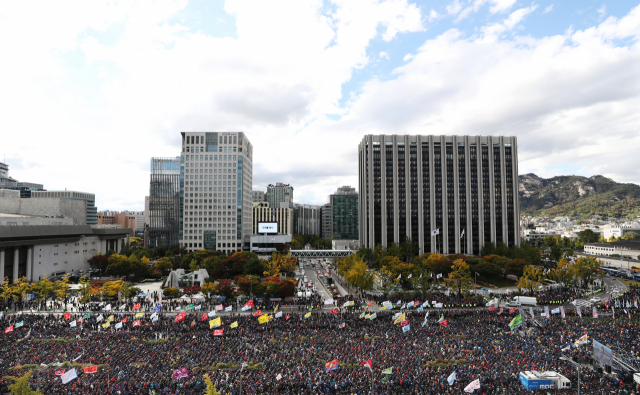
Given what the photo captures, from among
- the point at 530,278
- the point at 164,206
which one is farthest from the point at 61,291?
the point at 530,278

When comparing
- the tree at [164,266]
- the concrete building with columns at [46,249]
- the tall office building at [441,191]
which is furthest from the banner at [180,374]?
the tall office building at [441,191]

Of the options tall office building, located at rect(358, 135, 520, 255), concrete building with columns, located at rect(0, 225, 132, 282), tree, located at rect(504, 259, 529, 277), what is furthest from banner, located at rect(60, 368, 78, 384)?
tall office building, located at rect(358, 135, 520, 255)

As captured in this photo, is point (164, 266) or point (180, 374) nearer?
point (180, 374)

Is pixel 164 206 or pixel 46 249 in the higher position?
pixel 164 206

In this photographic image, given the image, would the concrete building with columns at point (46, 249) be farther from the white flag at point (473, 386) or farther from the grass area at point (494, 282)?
the grass area at point (494, 282)

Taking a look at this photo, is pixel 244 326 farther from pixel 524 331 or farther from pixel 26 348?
pixel 524 331

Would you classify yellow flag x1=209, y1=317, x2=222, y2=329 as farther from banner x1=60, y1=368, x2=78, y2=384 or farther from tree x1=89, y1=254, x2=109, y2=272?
tree x1=89, y1=254, x2=109, y2=272

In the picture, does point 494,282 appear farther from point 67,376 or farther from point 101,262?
point 101,262
